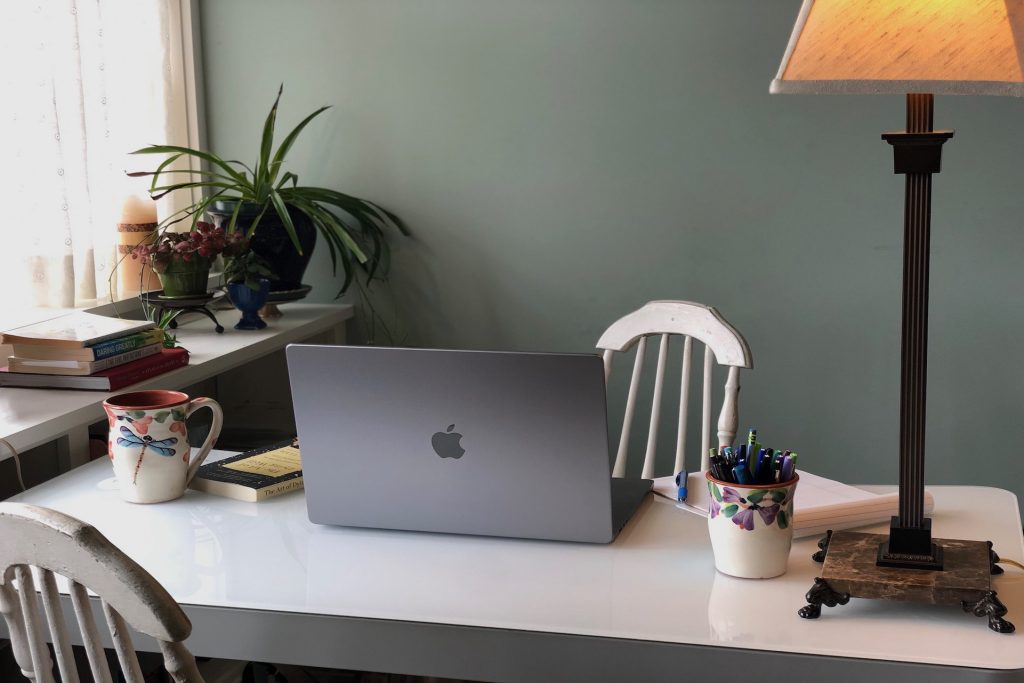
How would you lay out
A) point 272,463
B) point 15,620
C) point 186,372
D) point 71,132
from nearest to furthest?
point 15,620
point 272,463
point 186,372
point 71,132

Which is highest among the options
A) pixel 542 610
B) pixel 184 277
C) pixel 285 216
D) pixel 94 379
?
pixel 285 216

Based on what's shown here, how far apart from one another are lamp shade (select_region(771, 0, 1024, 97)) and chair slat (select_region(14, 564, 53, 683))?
2.90ft

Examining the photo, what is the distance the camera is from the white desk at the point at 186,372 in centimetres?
185

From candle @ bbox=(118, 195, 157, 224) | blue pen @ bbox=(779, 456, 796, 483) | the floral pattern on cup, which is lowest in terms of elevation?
the floral pattern on cup

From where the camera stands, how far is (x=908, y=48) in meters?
1.15

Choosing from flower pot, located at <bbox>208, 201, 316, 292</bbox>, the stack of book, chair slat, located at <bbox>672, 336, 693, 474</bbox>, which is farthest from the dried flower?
chair slat, located at <bbox>672, 336, 693, 474</bbox>

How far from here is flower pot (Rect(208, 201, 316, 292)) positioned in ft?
9.60

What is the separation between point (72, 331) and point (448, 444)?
108 cm

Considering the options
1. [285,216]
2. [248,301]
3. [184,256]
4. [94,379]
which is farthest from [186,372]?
[285,216]

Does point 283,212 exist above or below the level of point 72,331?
above

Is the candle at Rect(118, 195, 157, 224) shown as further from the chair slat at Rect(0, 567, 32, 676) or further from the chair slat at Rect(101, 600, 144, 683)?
the chair slat at Rect(101, 600, 144, 683)

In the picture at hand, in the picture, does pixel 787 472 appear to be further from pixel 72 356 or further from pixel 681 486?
pixel 72 356

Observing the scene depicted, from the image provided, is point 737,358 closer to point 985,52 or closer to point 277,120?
point 985,52

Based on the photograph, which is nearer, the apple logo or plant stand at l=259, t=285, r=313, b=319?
the apple logo
